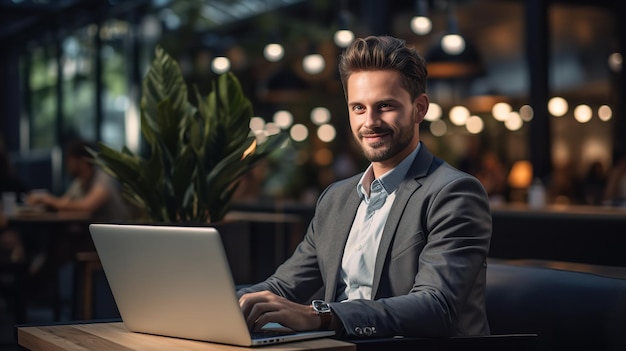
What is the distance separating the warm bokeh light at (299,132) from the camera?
677 inches

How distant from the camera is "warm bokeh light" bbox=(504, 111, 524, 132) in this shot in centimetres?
1582

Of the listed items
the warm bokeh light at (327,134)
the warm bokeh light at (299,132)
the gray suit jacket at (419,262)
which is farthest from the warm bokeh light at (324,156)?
the gray suit jacket at (419,262)

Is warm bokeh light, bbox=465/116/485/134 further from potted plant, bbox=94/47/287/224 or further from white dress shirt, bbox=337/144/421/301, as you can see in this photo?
white dress shirt, bbox=337/144/421/301

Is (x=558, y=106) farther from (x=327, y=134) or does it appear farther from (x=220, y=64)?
(x=327, y=134)

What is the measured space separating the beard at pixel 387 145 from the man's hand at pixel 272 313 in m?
0.57

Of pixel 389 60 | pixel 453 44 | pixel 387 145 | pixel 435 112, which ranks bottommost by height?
pixel 387 145

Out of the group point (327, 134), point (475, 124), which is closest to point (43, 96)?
point (327, 134)

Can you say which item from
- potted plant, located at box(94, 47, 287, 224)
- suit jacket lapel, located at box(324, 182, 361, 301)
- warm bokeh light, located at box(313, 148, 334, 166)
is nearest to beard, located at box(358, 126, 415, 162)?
suit jacket lapel, located at box(324, 182, 361, 301)

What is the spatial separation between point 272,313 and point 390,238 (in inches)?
19.8

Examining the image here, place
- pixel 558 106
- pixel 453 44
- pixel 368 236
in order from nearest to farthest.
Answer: pixel 368 236 < pixel 453 44 < pixel 558 106

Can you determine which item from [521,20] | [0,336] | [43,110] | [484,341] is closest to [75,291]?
[0,336]

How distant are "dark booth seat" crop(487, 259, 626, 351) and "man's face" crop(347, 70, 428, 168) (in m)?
0.50

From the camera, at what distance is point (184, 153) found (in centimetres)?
342

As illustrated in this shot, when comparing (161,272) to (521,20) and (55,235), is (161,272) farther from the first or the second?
(521,20)
